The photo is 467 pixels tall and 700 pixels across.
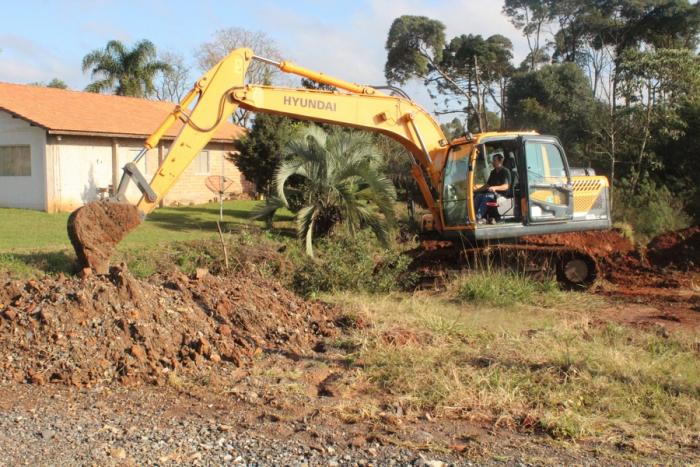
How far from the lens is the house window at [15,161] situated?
2339 centimetres

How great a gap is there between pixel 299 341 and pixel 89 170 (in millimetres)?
17302

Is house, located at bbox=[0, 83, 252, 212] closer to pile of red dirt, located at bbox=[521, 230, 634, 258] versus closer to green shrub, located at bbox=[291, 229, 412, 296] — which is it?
green shrub, located at bbox=[291, 229, 412, 296]

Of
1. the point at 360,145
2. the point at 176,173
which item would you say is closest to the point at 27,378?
the point at 176,173

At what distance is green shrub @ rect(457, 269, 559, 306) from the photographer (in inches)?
440

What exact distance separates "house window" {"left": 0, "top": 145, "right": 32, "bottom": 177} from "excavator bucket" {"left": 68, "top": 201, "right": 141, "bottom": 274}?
14.3m

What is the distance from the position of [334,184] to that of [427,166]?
443 centimetres

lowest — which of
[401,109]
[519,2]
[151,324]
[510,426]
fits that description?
[510,426]

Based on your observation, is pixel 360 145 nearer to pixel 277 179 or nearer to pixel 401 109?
pixel 277 179

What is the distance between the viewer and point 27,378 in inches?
282

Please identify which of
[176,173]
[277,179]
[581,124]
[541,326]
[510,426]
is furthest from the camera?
[581,124]

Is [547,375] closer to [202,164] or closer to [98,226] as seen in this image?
[98,226]

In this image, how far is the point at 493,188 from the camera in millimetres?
12234

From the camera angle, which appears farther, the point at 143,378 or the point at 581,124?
the point at 581,124

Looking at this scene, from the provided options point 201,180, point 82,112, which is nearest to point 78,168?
point 82,112
